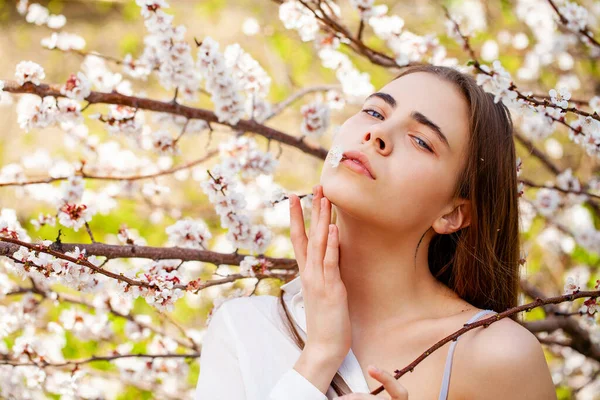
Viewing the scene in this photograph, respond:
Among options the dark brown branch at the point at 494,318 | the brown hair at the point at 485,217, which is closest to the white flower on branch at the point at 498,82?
the brown hair at the point at 485,217

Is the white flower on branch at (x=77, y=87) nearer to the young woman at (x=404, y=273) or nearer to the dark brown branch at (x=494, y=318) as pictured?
the young woman at (x=404, y=273)

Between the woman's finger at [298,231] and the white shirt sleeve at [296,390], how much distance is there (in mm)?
257

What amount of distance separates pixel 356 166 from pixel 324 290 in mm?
260

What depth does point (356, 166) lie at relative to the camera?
1255 mm

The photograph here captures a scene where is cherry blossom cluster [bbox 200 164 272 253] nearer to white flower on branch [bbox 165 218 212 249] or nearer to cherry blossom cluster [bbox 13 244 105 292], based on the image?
white flower on branch [bbox 165 218 212 249]

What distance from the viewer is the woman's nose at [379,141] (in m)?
1.26

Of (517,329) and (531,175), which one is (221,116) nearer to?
(517,329)

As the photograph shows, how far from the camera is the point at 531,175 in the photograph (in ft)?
12.2

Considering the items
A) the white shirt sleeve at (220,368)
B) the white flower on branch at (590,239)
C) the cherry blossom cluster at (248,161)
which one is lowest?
the white shirt sleeve at (220,368)

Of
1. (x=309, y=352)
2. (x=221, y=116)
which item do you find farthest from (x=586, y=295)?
(x=221, y=116)

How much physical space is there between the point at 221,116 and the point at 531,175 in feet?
8.25

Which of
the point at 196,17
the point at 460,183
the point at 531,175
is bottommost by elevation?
the point at 460,183

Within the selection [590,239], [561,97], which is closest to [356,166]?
[561,97]

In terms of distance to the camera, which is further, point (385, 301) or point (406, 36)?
point (406, 36)
